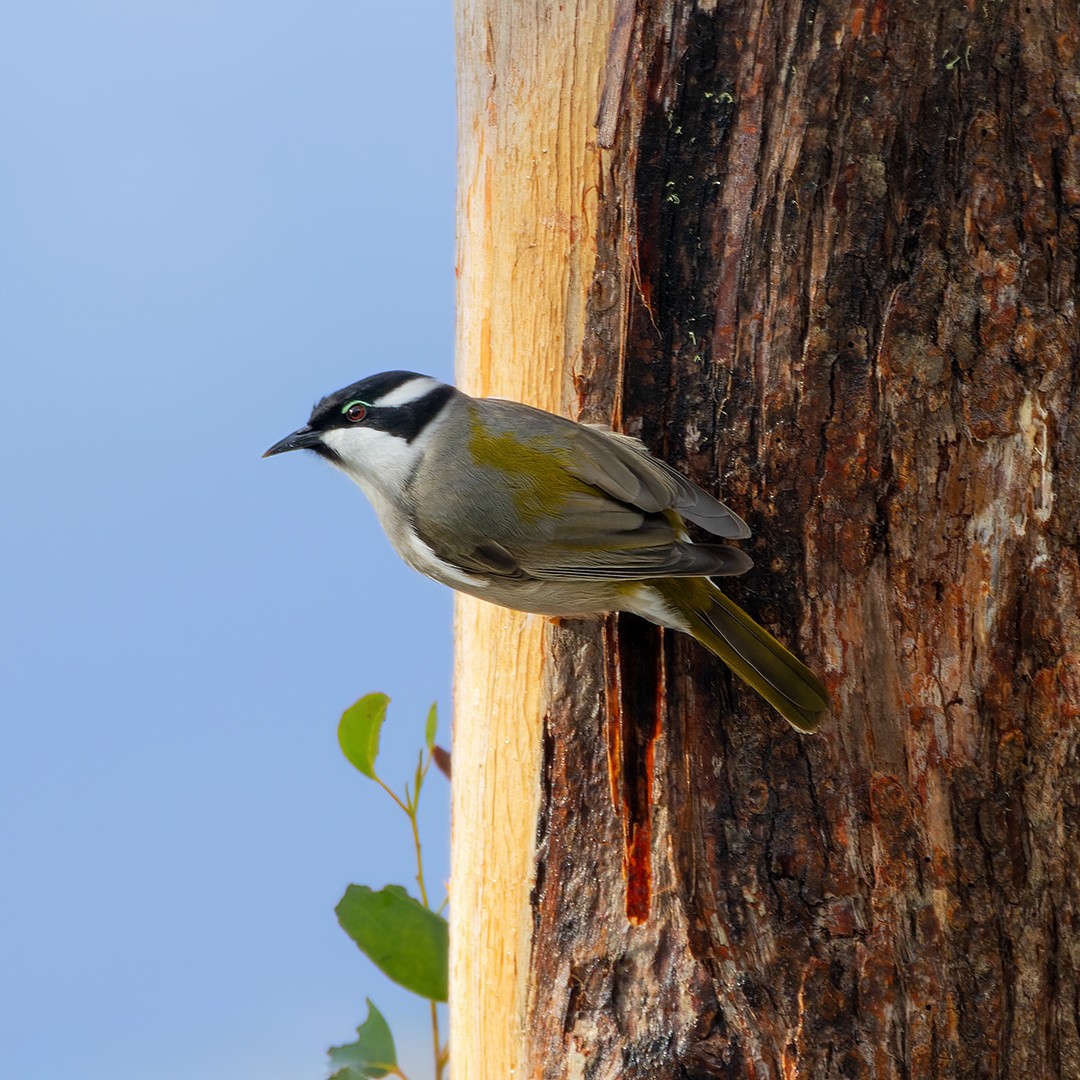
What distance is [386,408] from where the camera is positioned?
2289mm

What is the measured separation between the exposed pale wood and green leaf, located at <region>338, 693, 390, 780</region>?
22 centimetres

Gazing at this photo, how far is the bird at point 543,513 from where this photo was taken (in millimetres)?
1840

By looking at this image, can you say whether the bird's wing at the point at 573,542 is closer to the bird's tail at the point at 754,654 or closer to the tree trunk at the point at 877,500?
the bird's tail at the point at 754,654

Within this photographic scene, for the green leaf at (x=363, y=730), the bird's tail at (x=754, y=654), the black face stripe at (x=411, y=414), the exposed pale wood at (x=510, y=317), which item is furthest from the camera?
the green leaf at (x=363, y=730)

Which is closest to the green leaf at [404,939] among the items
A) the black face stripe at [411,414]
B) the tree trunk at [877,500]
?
the tree trunk at [877,500]

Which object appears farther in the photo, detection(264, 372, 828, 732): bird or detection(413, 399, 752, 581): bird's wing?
detection(413, 399, 752, 581): bird's wing

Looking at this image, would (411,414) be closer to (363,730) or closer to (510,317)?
(510,317)

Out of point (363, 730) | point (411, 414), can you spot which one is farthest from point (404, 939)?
point (411, 414)

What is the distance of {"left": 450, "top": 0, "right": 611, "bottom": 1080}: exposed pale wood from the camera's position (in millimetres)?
1970

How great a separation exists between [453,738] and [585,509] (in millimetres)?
566

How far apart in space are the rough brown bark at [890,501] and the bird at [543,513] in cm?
11

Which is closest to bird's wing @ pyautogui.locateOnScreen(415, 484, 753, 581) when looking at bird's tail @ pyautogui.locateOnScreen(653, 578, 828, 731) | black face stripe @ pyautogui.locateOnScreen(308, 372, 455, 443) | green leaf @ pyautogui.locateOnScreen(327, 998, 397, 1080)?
bird's tail @ pyautogui.locateOnScreen(653, 578, 828, 731)

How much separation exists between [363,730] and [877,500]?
1.19 metres

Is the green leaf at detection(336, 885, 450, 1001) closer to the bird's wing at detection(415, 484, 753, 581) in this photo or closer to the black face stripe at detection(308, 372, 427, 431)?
the bird's wing at detection(415, 484, 753, 581)
